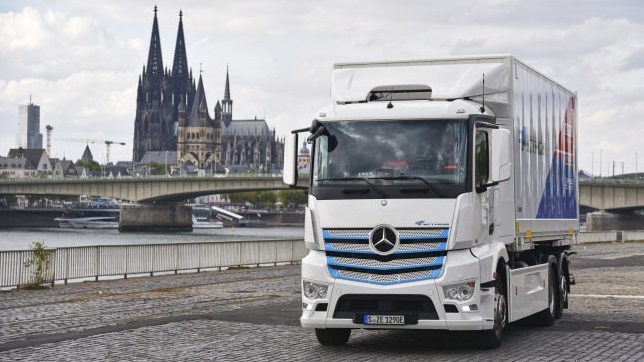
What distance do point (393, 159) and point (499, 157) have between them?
114 cm

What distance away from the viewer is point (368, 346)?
1292 cm

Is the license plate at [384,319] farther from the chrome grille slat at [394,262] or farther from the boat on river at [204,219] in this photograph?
the boat on river at [204,219]

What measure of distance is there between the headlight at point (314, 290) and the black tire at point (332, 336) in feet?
1.95

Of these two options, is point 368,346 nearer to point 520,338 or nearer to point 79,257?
point 520,338

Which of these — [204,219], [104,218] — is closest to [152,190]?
[104,218]

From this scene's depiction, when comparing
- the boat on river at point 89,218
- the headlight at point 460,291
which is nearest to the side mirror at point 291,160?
the headlight at point 460,291

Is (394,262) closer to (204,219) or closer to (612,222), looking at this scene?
(612,222)

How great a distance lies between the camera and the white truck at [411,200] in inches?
457

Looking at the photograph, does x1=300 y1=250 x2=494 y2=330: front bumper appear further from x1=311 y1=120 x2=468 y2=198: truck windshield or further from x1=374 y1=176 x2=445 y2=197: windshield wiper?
x1=311 y1=120 x2=468 y2=198: truck windshield

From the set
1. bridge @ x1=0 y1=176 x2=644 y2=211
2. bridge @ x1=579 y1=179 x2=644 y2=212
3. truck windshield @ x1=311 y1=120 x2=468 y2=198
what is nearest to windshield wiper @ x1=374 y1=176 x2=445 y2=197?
truck windshield @ x1=311 y1=120 x2=468 y2=198

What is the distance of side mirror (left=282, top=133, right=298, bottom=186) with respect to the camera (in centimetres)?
1215

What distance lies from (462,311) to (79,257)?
52.8ft

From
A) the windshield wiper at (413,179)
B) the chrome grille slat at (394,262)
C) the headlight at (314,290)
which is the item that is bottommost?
the headlight at (314,290)

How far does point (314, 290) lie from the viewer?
12016 millimetres
